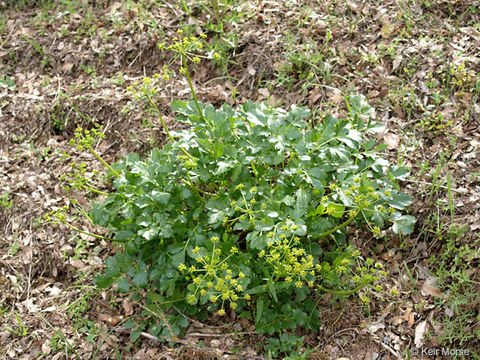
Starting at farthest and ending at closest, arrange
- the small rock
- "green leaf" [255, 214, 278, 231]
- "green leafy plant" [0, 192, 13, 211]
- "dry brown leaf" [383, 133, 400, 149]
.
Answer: "green leafy plant" [0, 192, 13, 211], "dry brown leaf" [383, 133, 400, 149], the small rock, "green leaf" [255, 214, 278, 231]

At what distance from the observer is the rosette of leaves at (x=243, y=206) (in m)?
2.82

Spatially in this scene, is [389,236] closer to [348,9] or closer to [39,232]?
[348,9]

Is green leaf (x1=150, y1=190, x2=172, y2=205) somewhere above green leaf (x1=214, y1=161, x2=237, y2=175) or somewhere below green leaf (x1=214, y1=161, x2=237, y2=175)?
below

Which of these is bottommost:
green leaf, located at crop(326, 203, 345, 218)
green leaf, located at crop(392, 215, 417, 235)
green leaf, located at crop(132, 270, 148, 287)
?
green leaf, located at crop(132, 270, 148, 287)

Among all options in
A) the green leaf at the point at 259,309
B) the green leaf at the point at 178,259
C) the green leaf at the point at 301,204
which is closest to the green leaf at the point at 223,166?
the green leaf at the point at 301,204

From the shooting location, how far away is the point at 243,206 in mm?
2924

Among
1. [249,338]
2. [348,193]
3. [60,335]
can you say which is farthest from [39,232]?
[348,193]

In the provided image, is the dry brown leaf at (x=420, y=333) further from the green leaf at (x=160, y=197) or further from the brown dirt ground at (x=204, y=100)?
the green leaf at (x=160, y=197)

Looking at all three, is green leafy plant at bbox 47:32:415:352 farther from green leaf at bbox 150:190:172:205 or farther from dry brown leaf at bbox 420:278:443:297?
dry brown leaf at bbox 420:278:443:297

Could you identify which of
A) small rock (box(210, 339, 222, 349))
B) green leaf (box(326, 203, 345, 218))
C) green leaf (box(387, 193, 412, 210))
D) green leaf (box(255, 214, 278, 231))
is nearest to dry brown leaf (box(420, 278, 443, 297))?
green leaf (box(387, 193, 412, 210))

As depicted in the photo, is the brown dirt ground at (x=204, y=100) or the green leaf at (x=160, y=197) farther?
the brown dirt ground at (x=204, y=100)

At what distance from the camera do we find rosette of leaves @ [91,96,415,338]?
282 centimetres

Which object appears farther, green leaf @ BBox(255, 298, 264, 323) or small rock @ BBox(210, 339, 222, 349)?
small rock @ BBox(210, 339, 222, 349)

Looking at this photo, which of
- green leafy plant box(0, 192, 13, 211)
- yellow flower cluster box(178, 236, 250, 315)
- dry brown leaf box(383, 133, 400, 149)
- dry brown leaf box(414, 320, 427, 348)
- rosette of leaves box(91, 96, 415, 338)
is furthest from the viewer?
green leafy plant box(0, 192, 13, 211)
